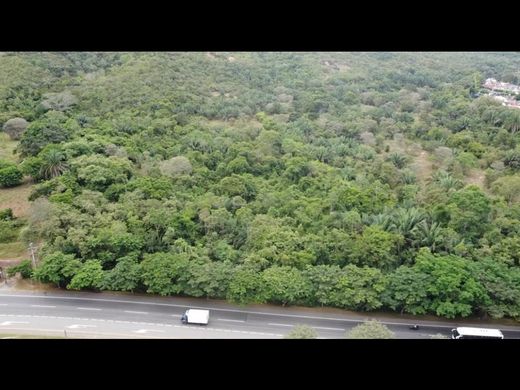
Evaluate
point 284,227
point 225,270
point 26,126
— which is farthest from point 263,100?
point 225,270

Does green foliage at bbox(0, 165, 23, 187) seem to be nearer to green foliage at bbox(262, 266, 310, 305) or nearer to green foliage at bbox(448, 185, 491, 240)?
green foliage at bbox(262, 266, 310, 305)

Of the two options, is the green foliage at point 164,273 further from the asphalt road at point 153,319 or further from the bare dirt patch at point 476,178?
the bare dirt patch at point 476,178

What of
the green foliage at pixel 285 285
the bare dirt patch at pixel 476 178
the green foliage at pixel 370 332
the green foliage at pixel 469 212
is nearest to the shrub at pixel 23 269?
the green foliage at pixel 285 285

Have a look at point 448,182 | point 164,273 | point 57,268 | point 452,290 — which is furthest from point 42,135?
point 452,290

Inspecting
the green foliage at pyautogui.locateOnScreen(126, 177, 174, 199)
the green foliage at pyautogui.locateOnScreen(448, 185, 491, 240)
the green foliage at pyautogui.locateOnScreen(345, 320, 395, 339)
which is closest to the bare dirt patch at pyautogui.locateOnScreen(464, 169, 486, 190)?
the green foliage at pyautogui.locateOnScreen(448, 185, 491, 240)

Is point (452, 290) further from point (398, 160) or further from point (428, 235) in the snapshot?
point (398, 160)

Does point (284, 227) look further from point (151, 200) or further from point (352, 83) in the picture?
point (352, 83)

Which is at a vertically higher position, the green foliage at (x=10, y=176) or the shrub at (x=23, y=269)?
the green foliage at (x=10, y=176)
